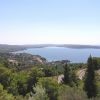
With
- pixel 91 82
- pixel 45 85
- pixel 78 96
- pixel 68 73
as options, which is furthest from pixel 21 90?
pixel 78 96

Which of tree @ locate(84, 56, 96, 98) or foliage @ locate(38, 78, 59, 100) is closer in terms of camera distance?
tree @ locate(84, 56, 96, 98)

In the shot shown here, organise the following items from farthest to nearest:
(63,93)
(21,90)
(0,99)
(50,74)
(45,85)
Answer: (50,74), (21,90), (45,85), (63,93), (0,99)

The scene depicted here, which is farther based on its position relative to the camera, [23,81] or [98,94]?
[23,81]

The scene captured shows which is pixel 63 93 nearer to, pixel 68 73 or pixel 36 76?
pixel 68 73

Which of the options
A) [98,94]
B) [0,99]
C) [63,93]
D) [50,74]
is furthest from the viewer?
[50,74]

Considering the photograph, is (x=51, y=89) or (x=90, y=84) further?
(x=51, y=89)

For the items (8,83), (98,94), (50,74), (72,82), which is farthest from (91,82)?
(50,74)

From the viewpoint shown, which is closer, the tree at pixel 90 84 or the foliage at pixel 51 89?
the tree at pixel 90 84

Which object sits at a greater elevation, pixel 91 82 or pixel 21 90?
pixel 91 82

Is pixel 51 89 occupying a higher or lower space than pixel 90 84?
lower
